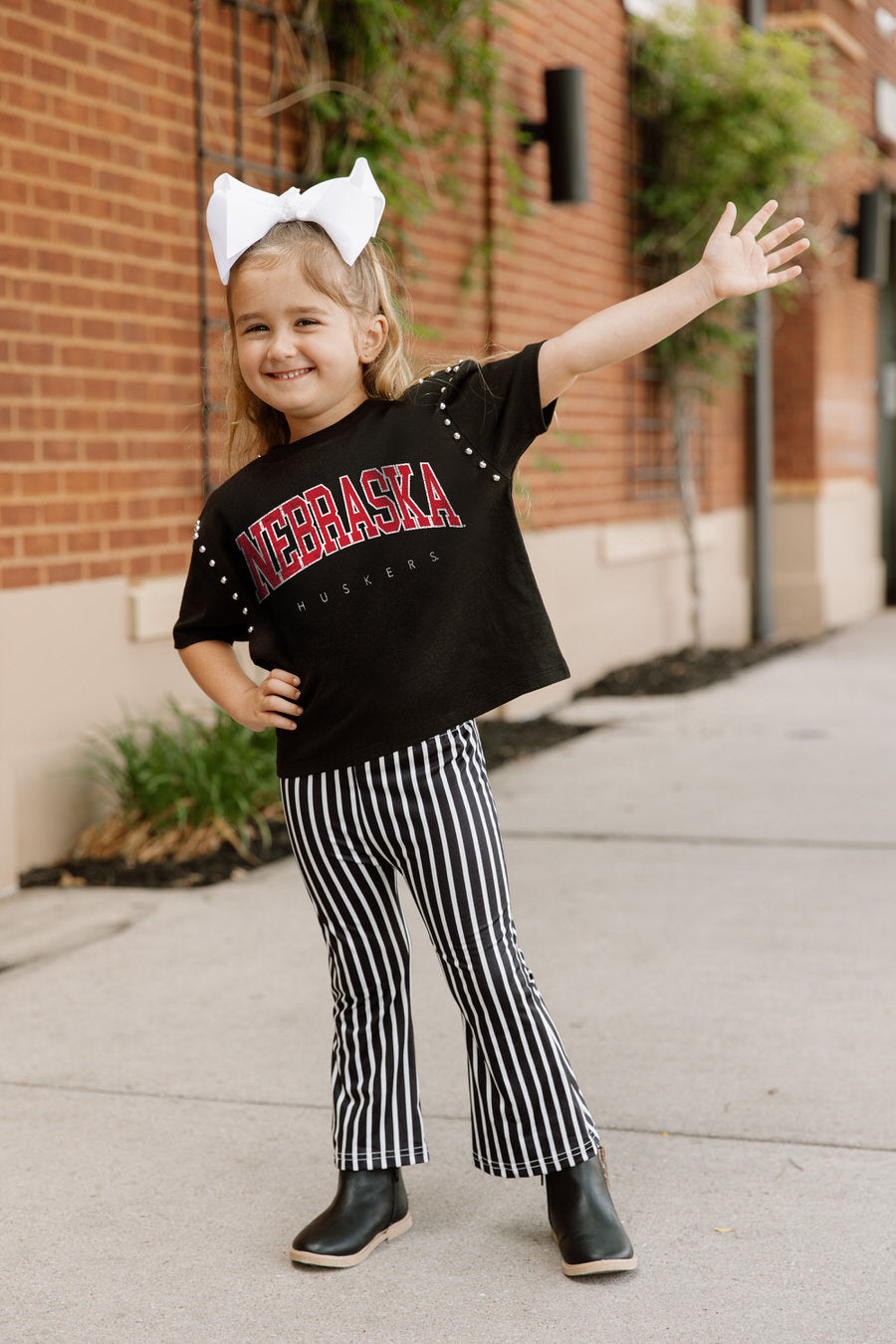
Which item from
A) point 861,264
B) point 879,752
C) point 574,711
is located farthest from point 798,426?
point 879,752

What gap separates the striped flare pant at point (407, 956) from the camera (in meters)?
2.44

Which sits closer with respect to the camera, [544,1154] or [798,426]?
[544,1154]

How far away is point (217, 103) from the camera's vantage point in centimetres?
593

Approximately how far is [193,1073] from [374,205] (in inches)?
70.0

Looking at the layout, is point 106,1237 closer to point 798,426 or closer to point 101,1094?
point 101,1094

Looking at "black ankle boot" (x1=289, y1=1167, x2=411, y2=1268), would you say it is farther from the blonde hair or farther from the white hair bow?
the white hair bow

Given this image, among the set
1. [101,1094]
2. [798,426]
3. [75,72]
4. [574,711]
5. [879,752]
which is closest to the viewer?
[101,1094]

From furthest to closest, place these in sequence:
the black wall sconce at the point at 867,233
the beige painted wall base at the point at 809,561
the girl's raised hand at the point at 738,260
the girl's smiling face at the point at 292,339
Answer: the black wall sconce at the point at 867,233, the beige painted wall base at the point at 809,561, the girl's smiling face at the point at 292,339, the girl's raised hand at the point at 738,260

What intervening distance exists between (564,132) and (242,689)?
6.00 meters

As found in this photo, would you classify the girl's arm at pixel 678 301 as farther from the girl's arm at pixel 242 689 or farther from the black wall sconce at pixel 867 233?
the black wall sconce at pixel 867 233

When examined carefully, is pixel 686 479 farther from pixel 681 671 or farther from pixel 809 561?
pixel 809 561

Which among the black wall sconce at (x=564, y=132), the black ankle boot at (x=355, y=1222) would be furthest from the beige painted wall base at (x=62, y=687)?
the black wall sconce at (x=564, y=132)

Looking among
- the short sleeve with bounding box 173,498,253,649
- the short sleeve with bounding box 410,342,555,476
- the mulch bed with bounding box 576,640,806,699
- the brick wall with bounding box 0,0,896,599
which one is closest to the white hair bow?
the short sleeve with bounding box 410,342,555,476

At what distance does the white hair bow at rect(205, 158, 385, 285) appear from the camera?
2398mm
